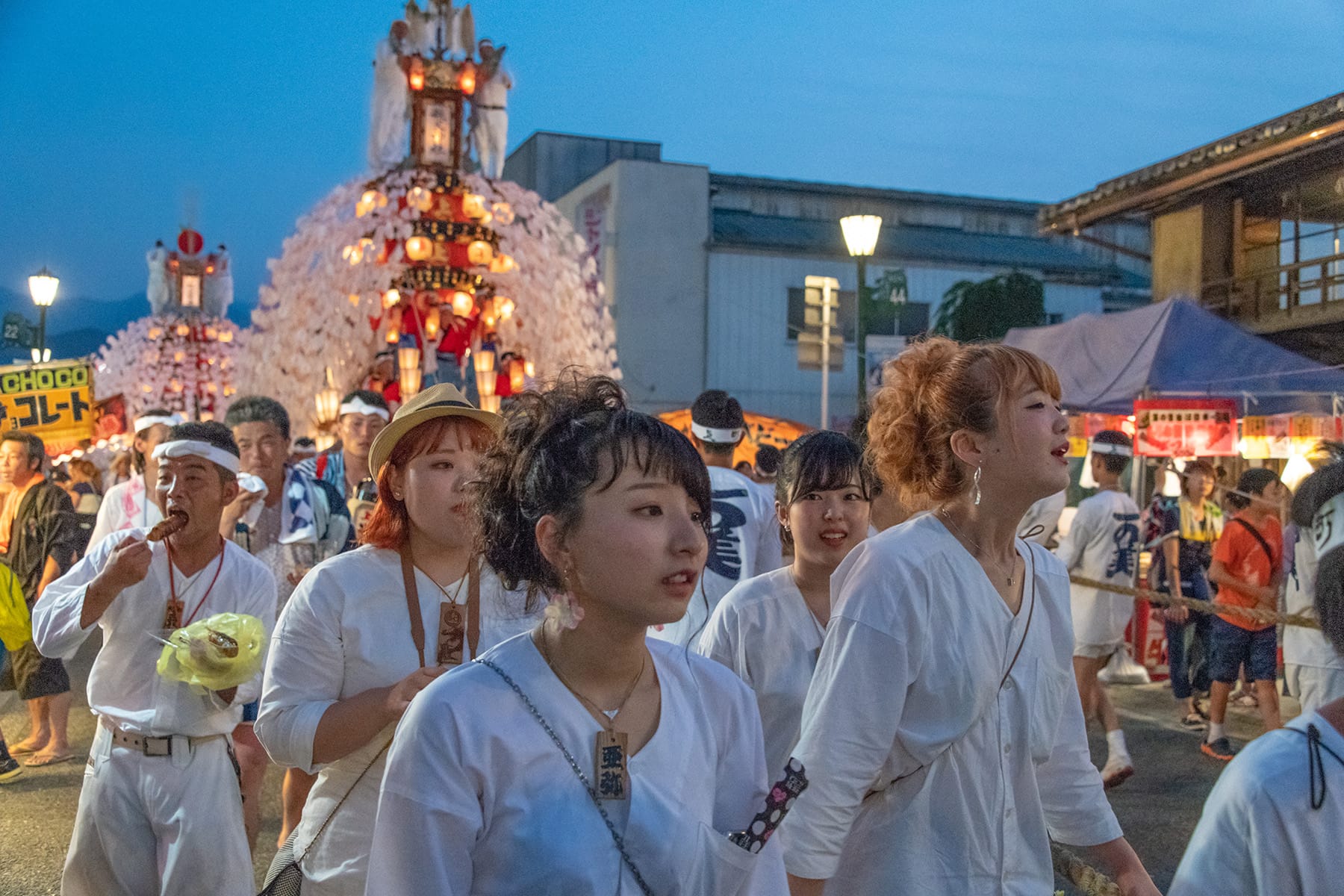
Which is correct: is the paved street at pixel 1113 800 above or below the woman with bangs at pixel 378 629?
below

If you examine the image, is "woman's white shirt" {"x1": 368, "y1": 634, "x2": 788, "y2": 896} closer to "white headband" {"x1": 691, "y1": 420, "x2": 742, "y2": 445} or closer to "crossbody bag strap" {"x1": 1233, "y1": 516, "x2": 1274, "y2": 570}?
"white headband" {"x1": 691, "y1": 420, "x2": 742, "y2": 445}

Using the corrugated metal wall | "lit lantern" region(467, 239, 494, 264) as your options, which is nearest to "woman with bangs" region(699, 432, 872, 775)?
"lit lantern" region(467, 239, 494, 264)

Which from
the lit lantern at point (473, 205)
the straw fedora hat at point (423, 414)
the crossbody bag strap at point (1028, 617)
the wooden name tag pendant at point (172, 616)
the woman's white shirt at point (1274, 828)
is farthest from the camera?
the lit lantern at point (473, 205)

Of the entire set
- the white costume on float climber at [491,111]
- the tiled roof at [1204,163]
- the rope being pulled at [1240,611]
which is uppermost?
the white costume on float climber at [491,111]

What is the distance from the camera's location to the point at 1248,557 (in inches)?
300

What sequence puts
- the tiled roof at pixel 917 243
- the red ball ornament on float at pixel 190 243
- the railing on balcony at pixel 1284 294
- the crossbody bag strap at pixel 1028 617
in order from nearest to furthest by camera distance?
the crossbody bag strap at pixel 1028 617 → the railing on balcony at pixel 1284 294 → the tiled roof at pixel 917 243 → the red ball ornament on float at pixel 190 243

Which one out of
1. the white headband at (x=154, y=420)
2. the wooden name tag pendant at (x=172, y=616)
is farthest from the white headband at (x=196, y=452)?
the white headband at (x=154, y=420)

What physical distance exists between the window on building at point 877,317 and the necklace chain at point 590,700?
27640mm

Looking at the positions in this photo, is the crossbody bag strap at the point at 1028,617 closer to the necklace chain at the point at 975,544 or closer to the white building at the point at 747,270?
the necklace chain at the point at 975,544

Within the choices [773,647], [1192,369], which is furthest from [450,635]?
[1192,369]

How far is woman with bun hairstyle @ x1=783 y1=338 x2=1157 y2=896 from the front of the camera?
2318mm

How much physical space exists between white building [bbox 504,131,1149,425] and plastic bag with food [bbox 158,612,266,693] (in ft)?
82.6

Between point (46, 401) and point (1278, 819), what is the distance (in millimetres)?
9920

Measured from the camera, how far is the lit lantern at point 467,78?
1625 cm
